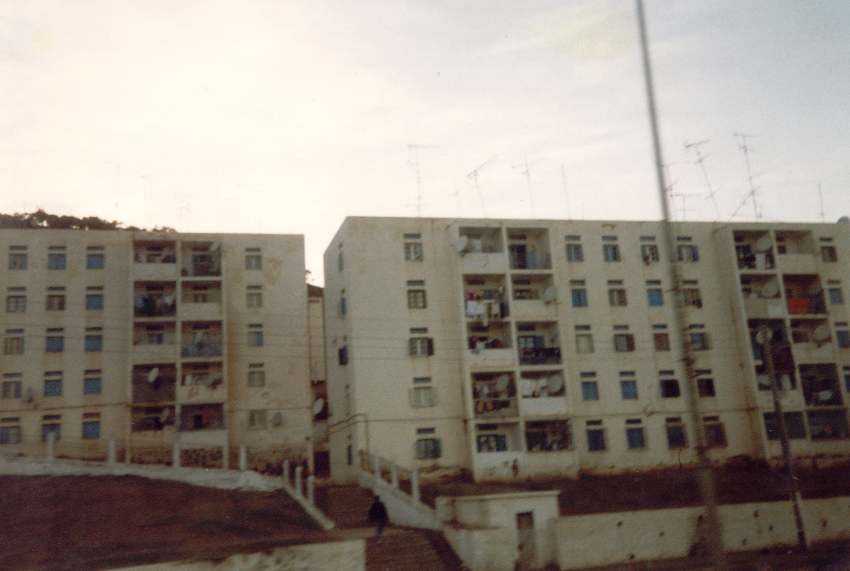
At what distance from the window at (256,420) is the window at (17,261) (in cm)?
1403

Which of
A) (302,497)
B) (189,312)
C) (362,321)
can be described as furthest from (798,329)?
(189,312)

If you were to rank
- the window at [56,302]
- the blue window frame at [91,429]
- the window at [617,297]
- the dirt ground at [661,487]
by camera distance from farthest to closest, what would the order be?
the window at [617,297] < the window at [56,302] < the blue window frame at [91,429] < the dirt ground at [661,487]

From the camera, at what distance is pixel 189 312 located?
4284 cm

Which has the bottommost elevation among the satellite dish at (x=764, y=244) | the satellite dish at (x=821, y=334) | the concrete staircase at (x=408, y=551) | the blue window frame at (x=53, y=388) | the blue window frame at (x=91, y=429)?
the concrete staircase at (x=408, y=551)

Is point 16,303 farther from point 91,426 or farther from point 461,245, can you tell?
point 461,245

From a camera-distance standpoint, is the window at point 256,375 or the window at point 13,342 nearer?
the window at point 13,342

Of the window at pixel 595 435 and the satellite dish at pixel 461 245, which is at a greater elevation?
the satellite dish at pixel 461 245

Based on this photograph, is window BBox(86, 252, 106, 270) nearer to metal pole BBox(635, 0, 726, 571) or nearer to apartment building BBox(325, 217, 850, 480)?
apartment building BBox(325, 217, 850, 480)

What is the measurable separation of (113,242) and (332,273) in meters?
11.8

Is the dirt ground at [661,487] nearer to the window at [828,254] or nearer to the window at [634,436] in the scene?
the window at [634,436]

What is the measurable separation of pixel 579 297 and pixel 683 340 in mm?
34808

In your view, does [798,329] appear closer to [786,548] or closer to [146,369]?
[786,548]

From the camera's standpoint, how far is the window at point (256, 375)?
142 feet

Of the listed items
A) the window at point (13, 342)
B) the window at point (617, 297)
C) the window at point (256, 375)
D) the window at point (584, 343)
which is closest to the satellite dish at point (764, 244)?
the window at point (617, 297)
